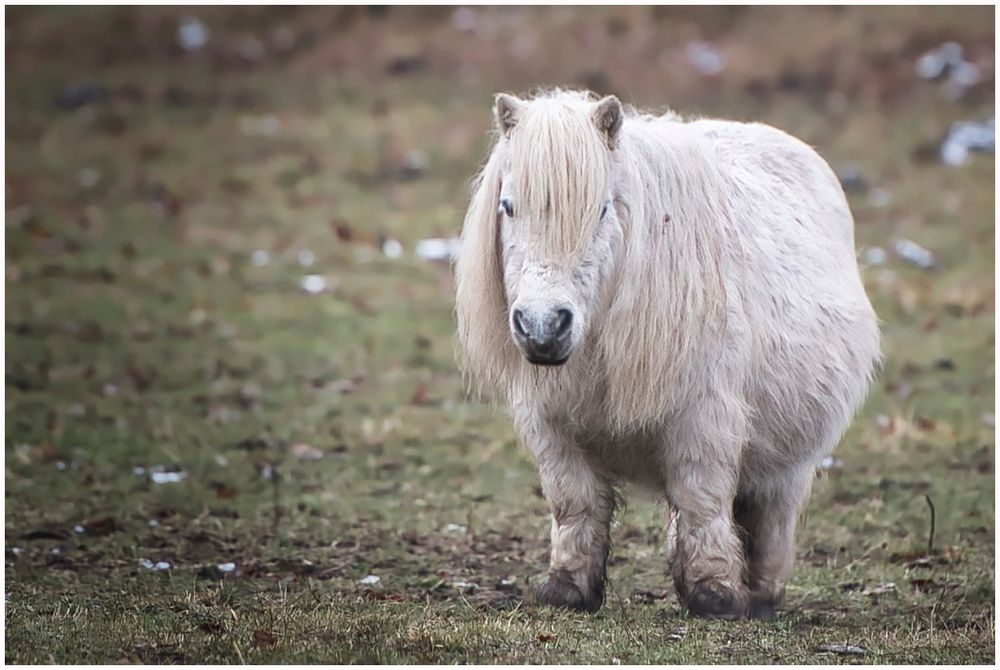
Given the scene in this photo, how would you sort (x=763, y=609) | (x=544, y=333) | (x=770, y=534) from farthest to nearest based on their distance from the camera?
1. (x=770, y=534)
2. (x=763, y=609)
3. (x=544, y=333)

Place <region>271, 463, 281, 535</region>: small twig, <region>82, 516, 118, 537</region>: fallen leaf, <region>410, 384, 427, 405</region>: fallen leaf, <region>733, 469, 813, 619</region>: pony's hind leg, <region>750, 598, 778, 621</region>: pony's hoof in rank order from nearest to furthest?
<region>750, 598, 778, 621</region>: pony's hoof < <region>733, 469, 813, 619</region>: pony's hind leg < <region>82, 516, 118, 537</region>: fallen leaf < <region>271, 463, 281, 535</region>: small twig < <region>410, 384, 427, 405</region>: fallen leaf

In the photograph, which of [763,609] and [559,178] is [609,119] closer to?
[559,178]

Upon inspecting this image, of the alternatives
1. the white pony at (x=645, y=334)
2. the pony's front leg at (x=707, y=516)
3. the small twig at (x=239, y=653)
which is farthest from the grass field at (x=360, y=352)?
the white pony at (x=645, y=334)

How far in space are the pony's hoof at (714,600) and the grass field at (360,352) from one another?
→ 0.08m

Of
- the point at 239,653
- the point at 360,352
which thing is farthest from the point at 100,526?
the point at 360,352

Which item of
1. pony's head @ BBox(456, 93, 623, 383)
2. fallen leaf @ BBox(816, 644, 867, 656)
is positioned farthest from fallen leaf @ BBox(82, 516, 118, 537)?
fallen leaf @ BBox(816, 644, 867, 656)

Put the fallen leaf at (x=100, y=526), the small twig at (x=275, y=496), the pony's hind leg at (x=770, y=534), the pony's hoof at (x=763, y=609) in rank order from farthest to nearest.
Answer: the small twig at (x=275, y=496), the fallen leaf at (x=100, y=526), the pony's hind leg at (x=770, y=534), the pony's hoof at (x=763, y=609)

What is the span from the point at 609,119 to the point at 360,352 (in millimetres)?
7004

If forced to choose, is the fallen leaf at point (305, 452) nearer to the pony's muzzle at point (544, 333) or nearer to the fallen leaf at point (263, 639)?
the fallen leaf at point (263, 639)

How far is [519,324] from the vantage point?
16.9 ft

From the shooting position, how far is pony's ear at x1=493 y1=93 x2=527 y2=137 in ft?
18.3

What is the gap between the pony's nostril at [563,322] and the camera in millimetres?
5145

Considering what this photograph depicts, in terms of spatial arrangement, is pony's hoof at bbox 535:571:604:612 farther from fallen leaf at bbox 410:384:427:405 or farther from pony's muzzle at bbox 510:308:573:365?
fallen leaf at bbox 410:384:427:405

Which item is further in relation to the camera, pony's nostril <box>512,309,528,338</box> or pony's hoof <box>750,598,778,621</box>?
pony's hoof <box>750,598,778,621</box>
